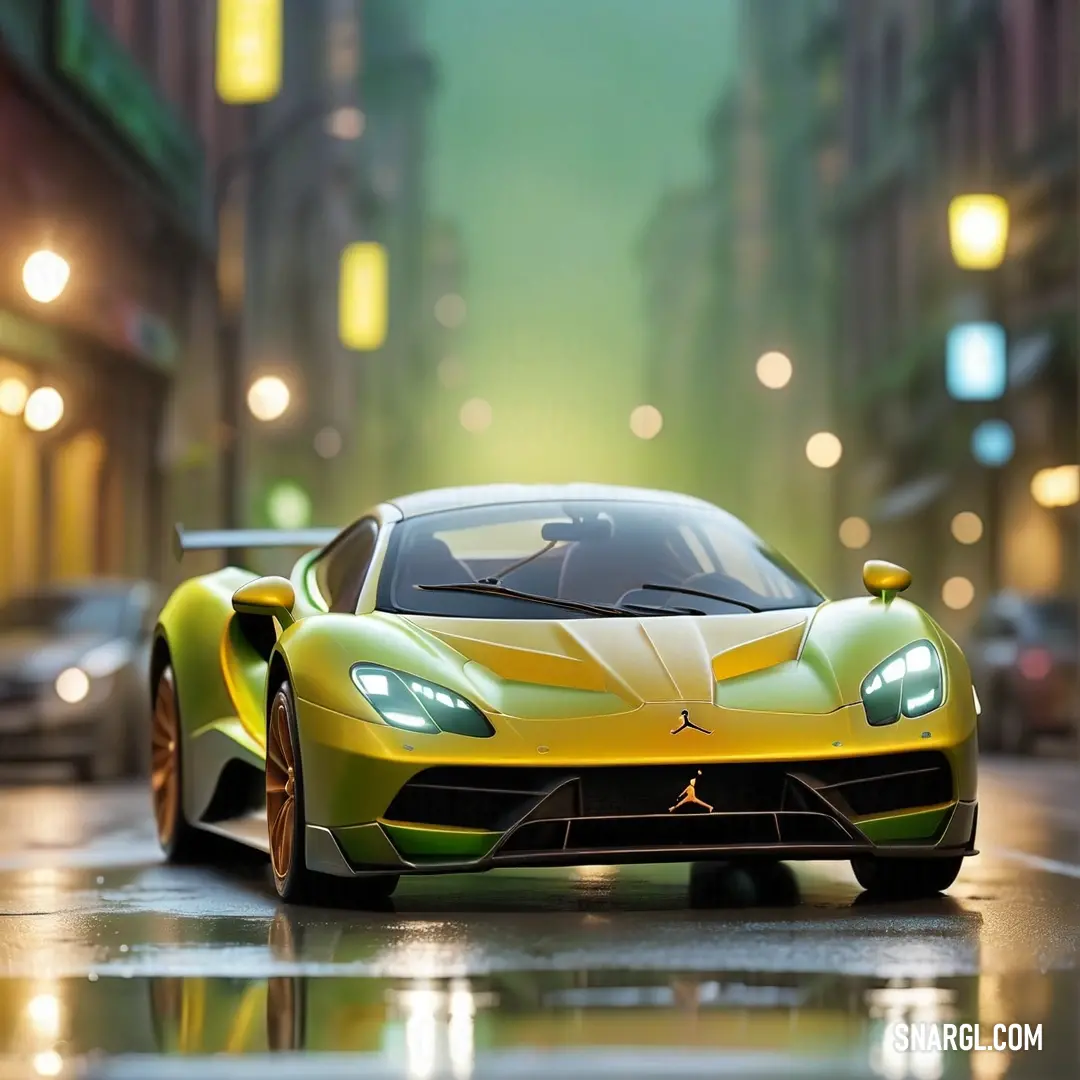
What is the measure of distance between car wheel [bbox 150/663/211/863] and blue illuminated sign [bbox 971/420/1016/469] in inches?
781

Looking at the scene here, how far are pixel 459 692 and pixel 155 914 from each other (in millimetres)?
1183

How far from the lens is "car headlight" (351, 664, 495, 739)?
7734mm

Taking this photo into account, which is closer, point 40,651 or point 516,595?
point 516,595

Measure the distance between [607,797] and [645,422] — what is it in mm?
98879

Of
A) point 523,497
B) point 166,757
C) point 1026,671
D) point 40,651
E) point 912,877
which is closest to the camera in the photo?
point 912,877

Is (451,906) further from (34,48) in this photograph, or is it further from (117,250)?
(117,250)

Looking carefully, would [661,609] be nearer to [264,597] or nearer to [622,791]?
[622,791]

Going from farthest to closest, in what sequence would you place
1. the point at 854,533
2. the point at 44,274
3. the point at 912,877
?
1. the point at 854,533
2. the point at 44,274
3. the point at 912,877

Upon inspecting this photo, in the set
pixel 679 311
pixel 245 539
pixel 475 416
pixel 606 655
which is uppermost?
pixel 679 311

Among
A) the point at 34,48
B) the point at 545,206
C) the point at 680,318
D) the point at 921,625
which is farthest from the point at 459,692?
the point at 680,318

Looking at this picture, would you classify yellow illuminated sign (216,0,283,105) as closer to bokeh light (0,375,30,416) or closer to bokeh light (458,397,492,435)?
bokeh light (0,375,30,416)

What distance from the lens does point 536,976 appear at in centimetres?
634

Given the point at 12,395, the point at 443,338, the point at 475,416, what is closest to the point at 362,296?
the point at 12,395

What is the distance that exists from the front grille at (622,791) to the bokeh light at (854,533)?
161ft
